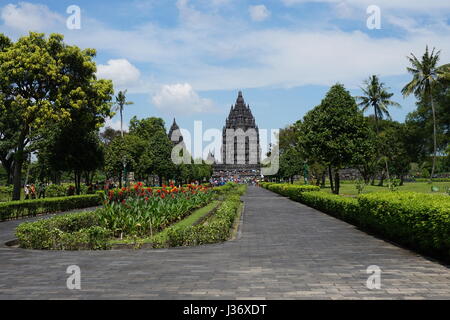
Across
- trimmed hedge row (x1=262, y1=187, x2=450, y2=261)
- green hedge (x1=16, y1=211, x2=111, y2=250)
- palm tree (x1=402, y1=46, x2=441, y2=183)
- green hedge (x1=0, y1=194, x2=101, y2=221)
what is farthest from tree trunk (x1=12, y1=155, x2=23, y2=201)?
palm tree (x1=402, y1=46, x2=441, y2=183)

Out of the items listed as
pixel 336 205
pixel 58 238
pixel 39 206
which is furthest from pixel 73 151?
pixel 58 238

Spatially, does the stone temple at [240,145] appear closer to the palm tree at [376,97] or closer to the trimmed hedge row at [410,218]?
the palm tree at [376,97]

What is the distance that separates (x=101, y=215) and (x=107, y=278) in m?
6.28

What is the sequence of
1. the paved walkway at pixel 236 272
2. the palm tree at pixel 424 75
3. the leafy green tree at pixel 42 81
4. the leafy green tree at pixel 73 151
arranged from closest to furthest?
the paved walkway at pixel 236 272 → the leafy green tree at pixel 42 81 → the leafy green tree at pixel 73 151 → the palm tree at pixel 424 75

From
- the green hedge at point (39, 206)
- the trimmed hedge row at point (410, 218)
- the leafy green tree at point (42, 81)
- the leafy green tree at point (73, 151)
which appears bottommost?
the green hedge at point (39, 206)

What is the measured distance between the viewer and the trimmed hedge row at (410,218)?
8922mm

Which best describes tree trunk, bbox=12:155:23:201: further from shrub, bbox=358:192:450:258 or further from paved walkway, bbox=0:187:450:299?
shrub, bbox=358:192:450:258

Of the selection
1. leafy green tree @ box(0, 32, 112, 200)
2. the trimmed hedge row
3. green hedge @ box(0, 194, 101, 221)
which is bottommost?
green hedge @ box(0, 194, 101, 221)

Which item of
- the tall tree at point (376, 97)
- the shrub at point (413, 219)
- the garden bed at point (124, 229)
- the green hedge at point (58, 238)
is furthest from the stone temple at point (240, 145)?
the green hedge at point (58, 238)

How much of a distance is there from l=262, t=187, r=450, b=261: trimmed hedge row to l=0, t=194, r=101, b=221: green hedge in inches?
590

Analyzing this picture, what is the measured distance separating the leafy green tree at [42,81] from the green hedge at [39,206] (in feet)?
11.1

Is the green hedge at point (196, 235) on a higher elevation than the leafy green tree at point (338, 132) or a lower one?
lower

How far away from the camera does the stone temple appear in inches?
5965

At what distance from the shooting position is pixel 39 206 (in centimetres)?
2269
